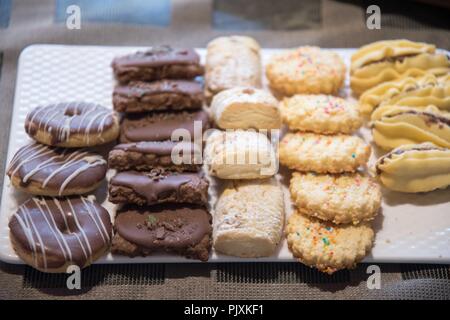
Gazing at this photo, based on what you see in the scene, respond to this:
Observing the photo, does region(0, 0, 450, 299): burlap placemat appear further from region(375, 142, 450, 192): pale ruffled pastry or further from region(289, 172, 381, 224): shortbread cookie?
region(375, 142, 450, 192): pale ruffled pastry

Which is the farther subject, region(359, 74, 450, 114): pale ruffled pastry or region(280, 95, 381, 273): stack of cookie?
region(359, 74, 450, 114): pale ruffled pastry

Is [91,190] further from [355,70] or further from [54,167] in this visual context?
[355,70]

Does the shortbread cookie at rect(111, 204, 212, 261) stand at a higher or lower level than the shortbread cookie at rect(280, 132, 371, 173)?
lower

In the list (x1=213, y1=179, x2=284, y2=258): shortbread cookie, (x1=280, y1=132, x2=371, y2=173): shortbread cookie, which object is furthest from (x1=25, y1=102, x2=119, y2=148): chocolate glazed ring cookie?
(x1=280, y1=132, x2=371, y2=173): shortbread cookie

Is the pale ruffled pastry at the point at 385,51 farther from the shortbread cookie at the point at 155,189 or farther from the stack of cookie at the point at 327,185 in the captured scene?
the shortbread cookie at the point at 155,189

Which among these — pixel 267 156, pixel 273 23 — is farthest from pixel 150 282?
pixel 273 23

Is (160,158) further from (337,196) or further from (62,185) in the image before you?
(337,196)

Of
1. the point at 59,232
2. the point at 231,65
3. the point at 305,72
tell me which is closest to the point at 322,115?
the point at 305,72
